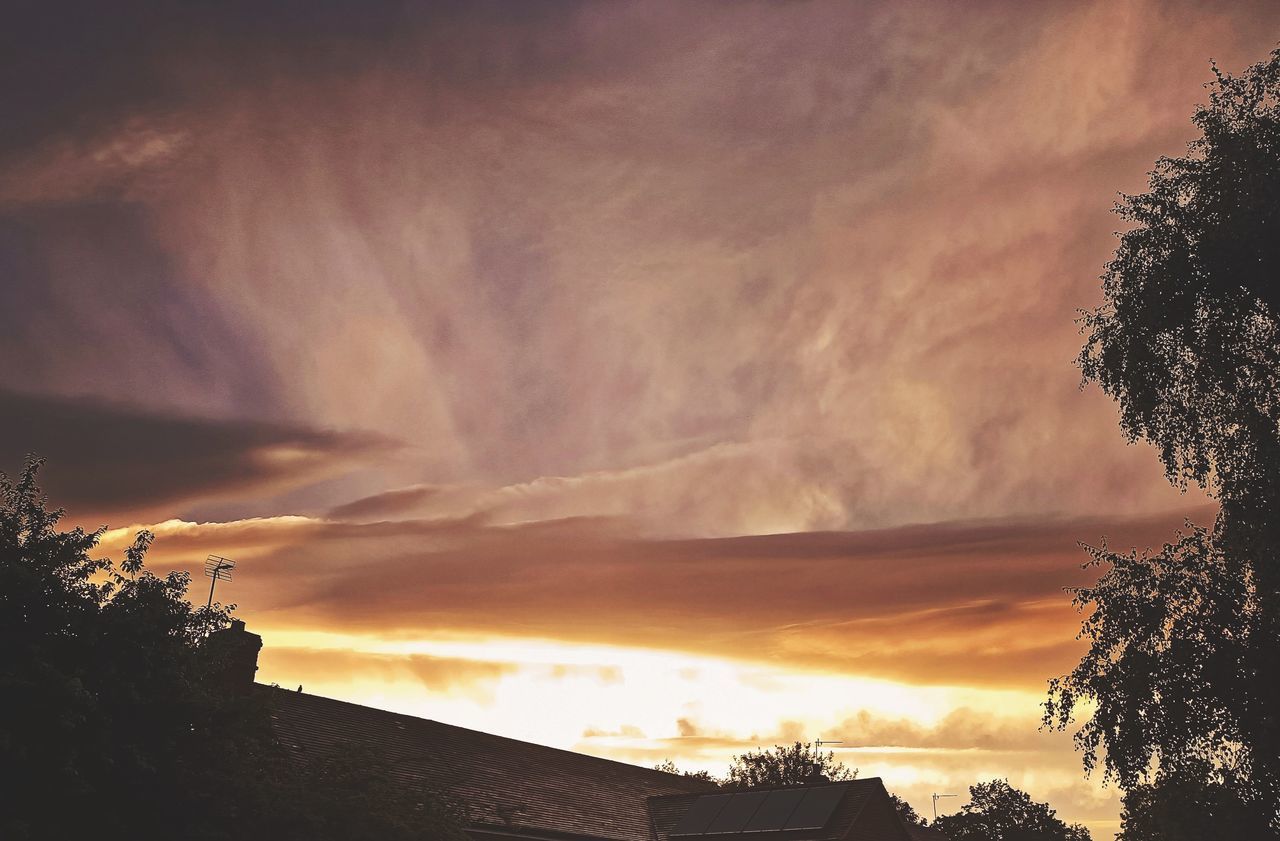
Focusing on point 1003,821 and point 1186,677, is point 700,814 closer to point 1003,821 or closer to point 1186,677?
point 1186,677

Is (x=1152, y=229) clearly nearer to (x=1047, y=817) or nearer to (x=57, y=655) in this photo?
(x=57, y=655)

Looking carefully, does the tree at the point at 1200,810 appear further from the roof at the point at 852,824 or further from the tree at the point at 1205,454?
the roof at the point at 852,824

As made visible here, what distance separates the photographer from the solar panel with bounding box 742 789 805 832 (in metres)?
41.8

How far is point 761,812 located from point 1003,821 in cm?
10856

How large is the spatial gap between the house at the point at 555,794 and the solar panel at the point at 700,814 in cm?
5

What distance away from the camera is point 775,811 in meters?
42.6

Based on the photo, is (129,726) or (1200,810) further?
(1200,810)

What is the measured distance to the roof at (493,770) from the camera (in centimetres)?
3634

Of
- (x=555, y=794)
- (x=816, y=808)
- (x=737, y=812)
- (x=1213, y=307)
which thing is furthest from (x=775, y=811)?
(x=1213, y=307)

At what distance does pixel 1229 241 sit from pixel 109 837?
26002 millimetres

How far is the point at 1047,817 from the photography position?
135750 millimetres

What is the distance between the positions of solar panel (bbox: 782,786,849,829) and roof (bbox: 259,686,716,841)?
21.6 ft

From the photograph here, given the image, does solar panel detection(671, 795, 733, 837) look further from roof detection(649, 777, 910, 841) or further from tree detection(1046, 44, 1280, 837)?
tree detection(1046, 44, 1280, 837)

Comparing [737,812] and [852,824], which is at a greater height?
[737,812]
